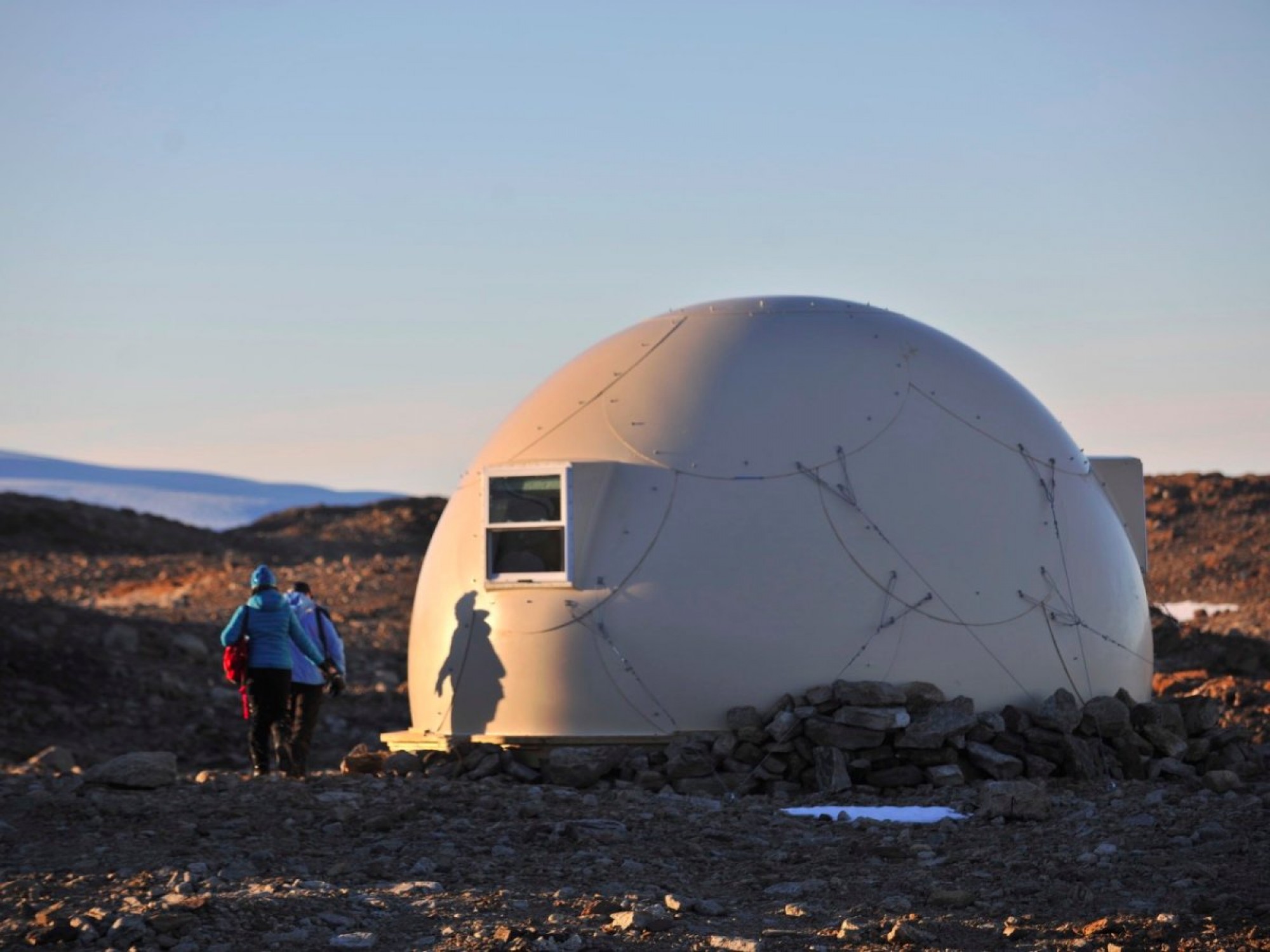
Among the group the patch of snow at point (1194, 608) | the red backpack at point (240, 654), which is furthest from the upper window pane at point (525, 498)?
the patch of snow at point (1194, 608)

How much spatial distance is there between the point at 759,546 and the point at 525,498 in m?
1.70

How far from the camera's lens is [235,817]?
10.5 metres

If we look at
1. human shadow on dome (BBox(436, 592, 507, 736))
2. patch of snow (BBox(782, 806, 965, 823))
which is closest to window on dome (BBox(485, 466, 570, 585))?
human shadow on dome (BBox(436, 592, 507, 736))

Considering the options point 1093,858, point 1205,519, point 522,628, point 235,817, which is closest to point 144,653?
point 522,628

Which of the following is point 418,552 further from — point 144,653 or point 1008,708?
point 1008,708

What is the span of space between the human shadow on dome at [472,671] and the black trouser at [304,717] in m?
1.14

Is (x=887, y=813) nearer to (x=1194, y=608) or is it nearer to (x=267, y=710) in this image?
(x=267, y=710)

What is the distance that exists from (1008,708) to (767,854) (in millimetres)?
3388

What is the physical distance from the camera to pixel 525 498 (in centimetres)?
1284

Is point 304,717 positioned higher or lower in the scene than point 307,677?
lower

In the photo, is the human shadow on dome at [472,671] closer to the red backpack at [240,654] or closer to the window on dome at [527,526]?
the window on dome at [527,526]

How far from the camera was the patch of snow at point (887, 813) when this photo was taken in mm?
10680

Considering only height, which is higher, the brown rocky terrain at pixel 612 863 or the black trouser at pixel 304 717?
the black trouser at pixel 304 717

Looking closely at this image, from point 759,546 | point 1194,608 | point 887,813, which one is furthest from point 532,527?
point 1194,608
